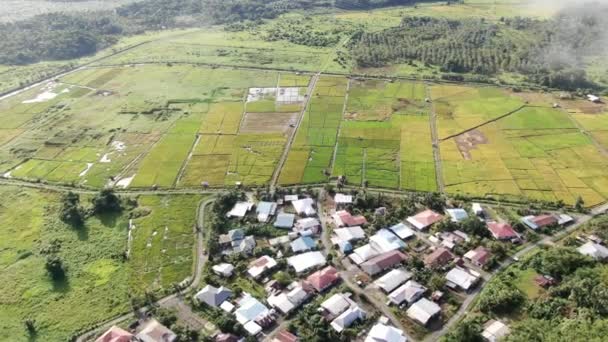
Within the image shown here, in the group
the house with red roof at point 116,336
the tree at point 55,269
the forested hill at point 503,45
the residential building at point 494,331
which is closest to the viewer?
the residential building at point 494,331

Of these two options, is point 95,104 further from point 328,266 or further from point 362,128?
point 328,266

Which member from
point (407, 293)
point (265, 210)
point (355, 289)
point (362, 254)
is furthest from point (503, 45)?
point (355, 289)

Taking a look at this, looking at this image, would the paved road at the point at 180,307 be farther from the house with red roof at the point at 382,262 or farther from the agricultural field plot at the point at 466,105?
the agricultural field plot at the point at 466,105

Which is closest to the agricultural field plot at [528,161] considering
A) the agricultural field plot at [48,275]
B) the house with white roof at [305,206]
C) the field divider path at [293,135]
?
the house with white roof at [305,206]

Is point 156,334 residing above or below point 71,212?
below

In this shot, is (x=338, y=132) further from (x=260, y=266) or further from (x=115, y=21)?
(x=115, y=21)
